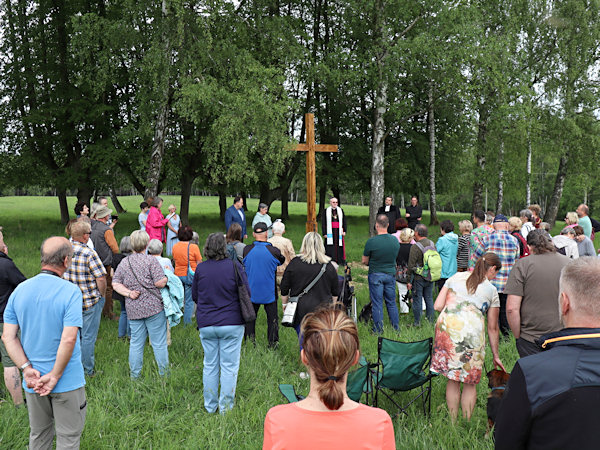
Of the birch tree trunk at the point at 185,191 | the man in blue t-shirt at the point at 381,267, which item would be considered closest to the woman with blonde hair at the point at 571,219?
the man in blue t-shirt at the point at 381,267

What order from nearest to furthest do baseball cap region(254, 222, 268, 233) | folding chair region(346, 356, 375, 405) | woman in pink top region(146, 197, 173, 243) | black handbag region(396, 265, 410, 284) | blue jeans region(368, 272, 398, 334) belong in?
folding chair region(346, 356, 375, 405) < baseball cap region(254, 222, 268, 233) < blue jeans region(368, 272, 398, 334) < black handbag region(396, 265, 410, 284) < woman in pink top region(146, 197, 173, 243)

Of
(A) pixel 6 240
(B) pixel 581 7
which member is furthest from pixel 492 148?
(A) pixel 6 240

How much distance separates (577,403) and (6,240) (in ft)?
59.0

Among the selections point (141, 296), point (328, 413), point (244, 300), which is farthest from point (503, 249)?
point (328, 413)

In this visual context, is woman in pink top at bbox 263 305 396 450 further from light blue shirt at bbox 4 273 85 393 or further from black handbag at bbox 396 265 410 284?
black handbag at bbox 396 265 410 284

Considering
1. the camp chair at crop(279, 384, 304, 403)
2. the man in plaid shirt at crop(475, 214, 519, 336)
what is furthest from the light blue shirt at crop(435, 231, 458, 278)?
the camp chair at crop(279, 384, 304, 403)

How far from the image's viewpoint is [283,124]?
14938 millimetres

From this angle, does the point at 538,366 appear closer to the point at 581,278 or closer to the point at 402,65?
the point at 581,278

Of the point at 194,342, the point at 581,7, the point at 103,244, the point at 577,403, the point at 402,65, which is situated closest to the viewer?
the point at 577,403

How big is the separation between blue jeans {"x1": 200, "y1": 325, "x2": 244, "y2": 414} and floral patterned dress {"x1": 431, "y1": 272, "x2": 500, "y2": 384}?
80.9 inches

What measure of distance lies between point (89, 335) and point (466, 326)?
4.41 metres

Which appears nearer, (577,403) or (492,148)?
(577,403)

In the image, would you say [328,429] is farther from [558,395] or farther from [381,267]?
[381,267]

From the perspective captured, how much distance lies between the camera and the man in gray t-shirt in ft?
13.8
